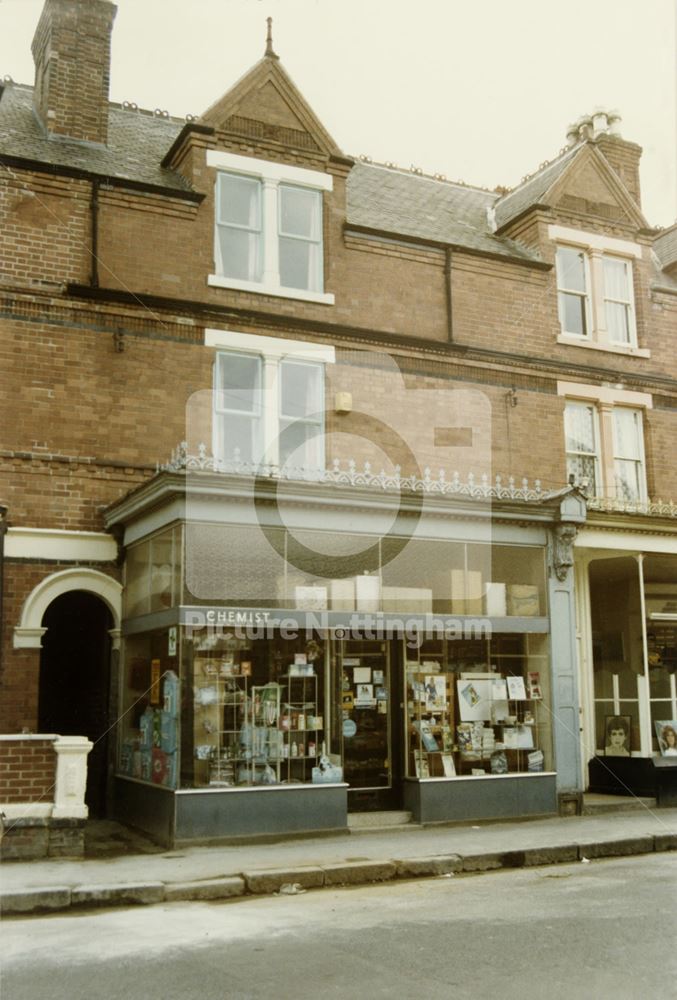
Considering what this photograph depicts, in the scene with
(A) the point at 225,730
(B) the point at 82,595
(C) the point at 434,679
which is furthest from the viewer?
(B) the point at 82,595

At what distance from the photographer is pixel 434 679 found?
13594mm

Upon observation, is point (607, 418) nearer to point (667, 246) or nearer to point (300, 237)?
point (667, 246)

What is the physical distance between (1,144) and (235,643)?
26.4ft

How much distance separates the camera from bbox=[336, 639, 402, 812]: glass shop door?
43.3 ft

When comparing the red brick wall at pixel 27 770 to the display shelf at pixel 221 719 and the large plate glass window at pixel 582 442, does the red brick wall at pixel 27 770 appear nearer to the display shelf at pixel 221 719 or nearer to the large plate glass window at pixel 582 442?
the display shelf at pixel 221 719

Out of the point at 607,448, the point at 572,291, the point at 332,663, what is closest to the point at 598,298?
the point at 572,291

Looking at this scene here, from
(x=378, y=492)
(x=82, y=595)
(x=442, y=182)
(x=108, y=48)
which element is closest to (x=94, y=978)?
(x=378, y=492)

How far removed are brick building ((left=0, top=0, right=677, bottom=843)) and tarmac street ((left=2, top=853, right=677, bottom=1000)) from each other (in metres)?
2.82

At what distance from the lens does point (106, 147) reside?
15.7 metres

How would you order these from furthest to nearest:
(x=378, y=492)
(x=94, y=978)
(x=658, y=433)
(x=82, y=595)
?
(x=658, y=433) → (x=82, y=595) → (x=378, y=492) → (x=94, y=978)

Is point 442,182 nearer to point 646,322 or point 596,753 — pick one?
point 646,322

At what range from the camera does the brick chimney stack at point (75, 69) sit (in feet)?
50.8

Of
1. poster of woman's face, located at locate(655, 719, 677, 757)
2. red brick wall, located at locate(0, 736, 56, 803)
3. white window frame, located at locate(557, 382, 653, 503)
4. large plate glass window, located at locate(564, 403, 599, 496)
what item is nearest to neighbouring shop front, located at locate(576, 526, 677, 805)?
poster of woman's face, located at locate(655, 719, 677, 757)

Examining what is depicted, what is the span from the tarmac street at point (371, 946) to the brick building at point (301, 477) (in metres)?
2.82
